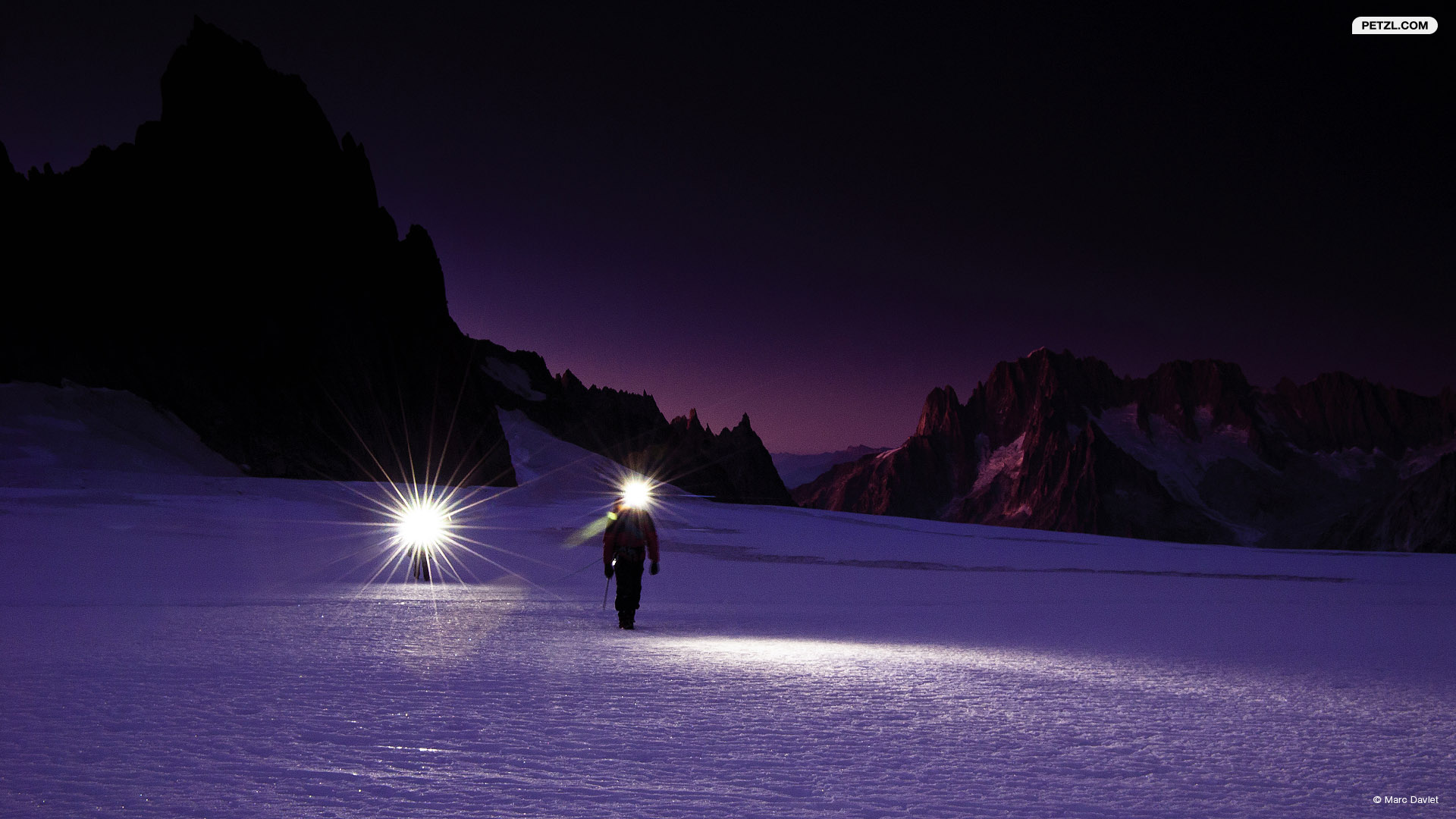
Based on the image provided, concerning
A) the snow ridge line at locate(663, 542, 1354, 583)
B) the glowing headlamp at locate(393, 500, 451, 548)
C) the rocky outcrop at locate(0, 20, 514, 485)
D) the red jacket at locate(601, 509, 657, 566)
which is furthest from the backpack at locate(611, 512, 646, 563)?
the rocky outcrop at locate(0, 20, 514, 485)

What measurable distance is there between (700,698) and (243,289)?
215ft

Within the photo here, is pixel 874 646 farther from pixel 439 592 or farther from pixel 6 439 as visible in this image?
pixel 6 439

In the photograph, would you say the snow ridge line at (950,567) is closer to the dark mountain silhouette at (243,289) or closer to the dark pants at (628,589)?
the dark pants at (628,589)

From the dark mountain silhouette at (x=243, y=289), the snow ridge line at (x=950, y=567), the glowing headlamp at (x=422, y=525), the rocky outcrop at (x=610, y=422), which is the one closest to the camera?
the glowing headlamp at (x=422, y=525)

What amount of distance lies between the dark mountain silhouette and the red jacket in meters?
48.5

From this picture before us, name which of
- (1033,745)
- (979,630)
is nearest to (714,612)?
(979,630)

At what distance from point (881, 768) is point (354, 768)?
298 centimetres

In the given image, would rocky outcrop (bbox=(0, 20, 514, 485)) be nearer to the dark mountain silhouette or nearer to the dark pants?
the dark mountain silhouette

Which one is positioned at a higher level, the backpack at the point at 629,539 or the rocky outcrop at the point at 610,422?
the rocky outcrop at the point at 610,422

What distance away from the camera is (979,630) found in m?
13.0

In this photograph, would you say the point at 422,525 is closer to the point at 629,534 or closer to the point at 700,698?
the point at 629,534

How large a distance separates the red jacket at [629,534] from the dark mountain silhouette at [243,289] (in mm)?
48454

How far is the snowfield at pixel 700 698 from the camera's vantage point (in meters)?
4.88

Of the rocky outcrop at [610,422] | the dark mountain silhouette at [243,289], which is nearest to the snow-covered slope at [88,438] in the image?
the dark mountain silhouette at [243,289]
